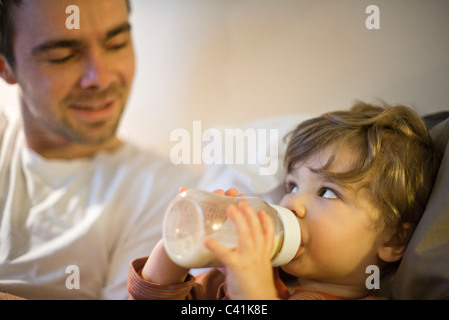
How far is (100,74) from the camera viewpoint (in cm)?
110

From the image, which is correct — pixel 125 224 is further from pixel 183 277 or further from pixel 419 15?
pixel 419 15

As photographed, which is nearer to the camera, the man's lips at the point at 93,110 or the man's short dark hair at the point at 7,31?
the man's short dark hair at the point at 7,31

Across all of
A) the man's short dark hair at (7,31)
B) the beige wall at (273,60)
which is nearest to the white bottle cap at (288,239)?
the beige wall at (273,60)

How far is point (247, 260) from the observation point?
0.64 m

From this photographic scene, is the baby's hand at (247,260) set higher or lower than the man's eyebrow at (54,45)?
lower

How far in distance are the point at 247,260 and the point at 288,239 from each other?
119mm

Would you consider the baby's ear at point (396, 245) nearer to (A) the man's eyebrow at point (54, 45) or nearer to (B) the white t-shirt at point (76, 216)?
(B) the white t-shirt at point (76, 216)

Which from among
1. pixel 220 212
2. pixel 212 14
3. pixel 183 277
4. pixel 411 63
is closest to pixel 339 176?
pixel 220 212

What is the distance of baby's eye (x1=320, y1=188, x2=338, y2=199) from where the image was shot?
806 mm

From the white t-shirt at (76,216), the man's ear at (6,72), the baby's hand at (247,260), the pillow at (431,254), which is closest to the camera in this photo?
the baby's hand at (247,260)

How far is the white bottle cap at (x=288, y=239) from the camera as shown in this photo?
73 cm

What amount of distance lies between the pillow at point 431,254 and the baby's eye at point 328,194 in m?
0.17

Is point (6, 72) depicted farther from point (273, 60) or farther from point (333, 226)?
point (333, 226)
